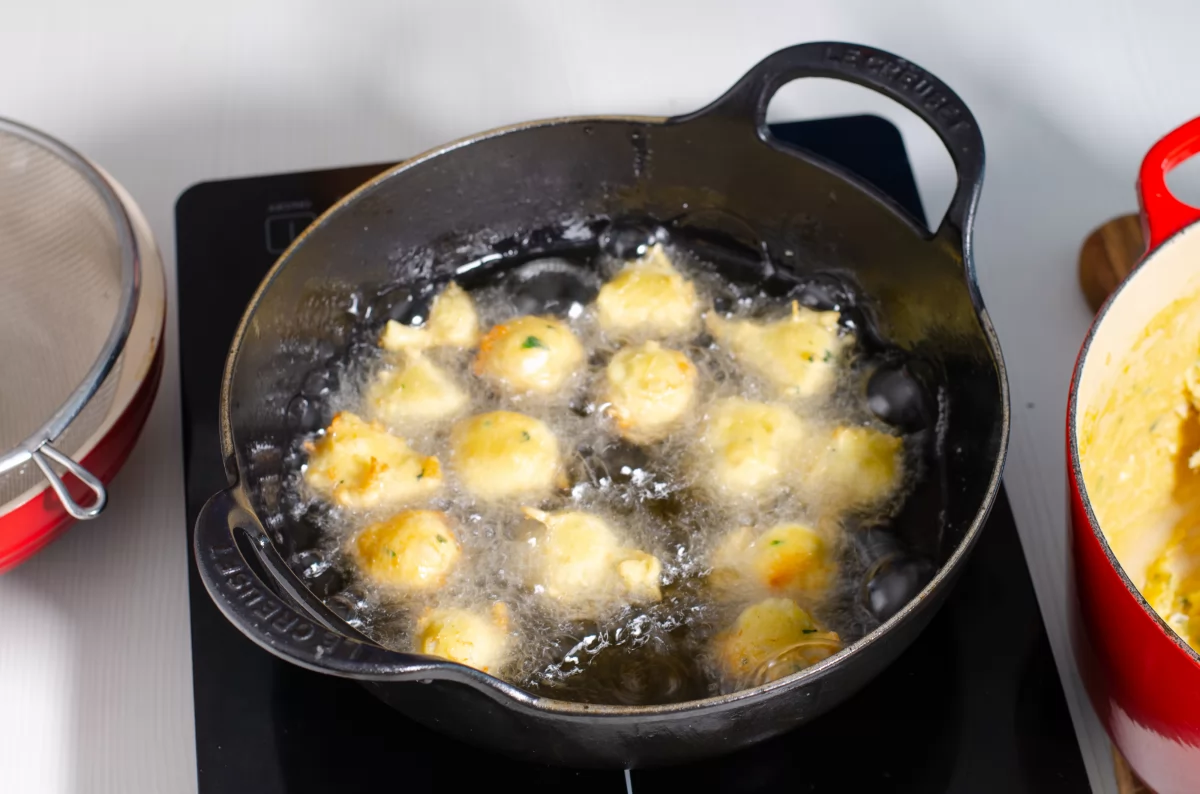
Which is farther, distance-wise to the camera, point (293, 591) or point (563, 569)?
point (563, 569)

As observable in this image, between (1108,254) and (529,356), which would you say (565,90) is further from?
(1108,254)

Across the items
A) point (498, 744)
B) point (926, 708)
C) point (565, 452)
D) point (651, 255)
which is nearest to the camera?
point (498, 744)

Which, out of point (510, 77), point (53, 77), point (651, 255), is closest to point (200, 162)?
point (53, 77)

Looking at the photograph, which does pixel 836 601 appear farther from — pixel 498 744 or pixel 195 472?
pixel 195 472

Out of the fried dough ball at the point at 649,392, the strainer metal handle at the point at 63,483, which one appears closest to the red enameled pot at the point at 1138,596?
the fried dough ball at the point at 649,392

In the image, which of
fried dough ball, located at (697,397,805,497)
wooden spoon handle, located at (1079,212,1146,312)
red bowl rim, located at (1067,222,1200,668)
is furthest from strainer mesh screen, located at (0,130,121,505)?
wooden spoon handle, located at (1079,212,1146,312)

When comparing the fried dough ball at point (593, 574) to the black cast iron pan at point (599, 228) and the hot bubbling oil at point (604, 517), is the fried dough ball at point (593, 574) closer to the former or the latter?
the hot bubbling oil at point (604, 517)

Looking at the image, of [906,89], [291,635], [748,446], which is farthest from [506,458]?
[906,89]
